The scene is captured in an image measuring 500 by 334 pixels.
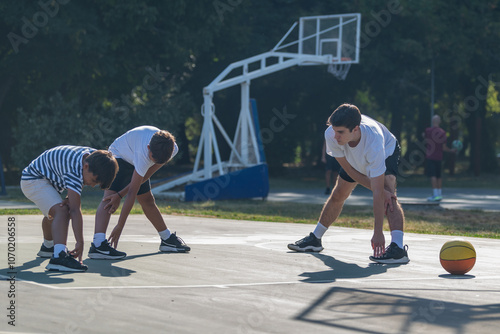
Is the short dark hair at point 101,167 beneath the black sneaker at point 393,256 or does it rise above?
above

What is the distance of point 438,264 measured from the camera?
825cm

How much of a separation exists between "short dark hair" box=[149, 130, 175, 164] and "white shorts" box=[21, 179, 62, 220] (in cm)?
105

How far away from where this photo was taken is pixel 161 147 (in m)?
7.81

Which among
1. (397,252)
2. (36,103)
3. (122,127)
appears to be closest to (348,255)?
(397,252)

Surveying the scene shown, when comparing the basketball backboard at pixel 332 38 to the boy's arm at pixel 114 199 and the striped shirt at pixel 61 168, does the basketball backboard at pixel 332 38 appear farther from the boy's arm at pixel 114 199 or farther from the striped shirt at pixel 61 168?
the striped shirt at pixel 61 168

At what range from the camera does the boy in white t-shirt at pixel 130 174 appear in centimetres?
788

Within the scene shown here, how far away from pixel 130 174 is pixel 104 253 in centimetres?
92

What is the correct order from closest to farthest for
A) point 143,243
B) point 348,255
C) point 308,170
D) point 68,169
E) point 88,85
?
point 68,169 → point 348,255 → point 143,243 → point 88,85 → point 308,170

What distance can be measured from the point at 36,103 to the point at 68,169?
840 inches

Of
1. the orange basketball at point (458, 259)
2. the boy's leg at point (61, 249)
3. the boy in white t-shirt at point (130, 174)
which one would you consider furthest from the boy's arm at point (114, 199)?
the orange basketball at point (458, 259)

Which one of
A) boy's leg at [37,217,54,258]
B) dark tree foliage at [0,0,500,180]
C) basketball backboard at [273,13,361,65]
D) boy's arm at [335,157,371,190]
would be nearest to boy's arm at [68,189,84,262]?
boy's leg at [37,217,54,258]

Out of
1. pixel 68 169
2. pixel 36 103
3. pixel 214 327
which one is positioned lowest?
pixel 214 327

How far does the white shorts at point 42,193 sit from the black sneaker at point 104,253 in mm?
896

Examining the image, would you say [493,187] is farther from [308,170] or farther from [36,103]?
[36,103]
